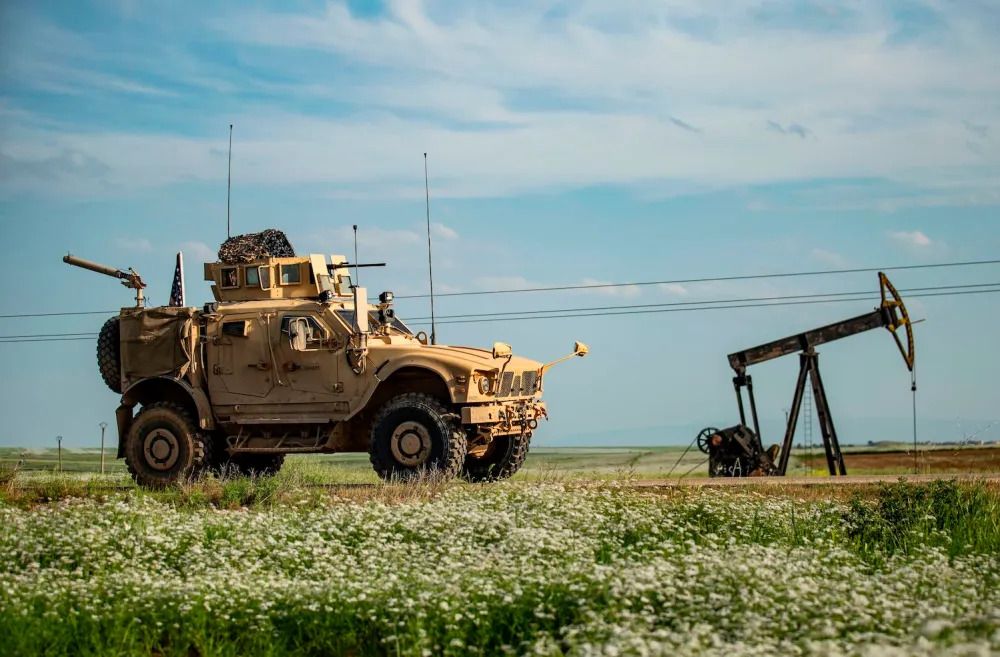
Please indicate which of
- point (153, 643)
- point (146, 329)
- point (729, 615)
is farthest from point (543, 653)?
point (146, 329)

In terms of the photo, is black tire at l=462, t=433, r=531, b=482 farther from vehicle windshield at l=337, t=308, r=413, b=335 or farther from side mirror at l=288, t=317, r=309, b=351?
side mirror at l=288, t=317, r=309, b=351

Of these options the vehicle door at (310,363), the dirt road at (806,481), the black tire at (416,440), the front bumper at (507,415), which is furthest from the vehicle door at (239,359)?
the dirt road at (806,481)

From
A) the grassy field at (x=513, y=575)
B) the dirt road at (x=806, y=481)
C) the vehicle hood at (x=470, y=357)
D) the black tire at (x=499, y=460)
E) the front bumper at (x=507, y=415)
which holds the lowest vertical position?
the grassy field at (x=513, y=575)

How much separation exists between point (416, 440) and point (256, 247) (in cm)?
483

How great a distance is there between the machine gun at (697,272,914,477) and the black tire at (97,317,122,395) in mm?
9760

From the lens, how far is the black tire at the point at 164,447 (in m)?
19.2

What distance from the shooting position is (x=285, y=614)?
380 inches

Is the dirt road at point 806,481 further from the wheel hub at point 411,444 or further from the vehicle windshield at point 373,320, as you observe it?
the vehicle windshield at point 373,320

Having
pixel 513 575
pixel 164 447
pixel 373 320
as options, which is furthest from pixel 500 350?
pixel 513 575

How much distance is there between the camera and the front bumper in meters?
17.5

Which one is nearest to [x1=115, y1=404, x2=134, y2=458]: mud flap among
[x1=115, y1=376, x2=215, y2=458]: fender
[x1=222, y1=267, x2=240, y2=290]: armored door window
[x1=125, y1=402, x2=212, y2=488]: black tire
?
[x1=115, y1=376, x2=215, y2=458]: fender

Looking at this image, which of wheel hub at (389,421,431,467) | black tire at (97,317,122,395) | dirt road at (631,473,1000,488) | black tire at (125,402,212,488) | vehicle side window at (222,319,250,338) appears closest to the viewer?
dirt road at (631,473,1000,488)

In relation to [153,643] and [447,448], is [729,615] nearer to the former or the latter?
[153,643]

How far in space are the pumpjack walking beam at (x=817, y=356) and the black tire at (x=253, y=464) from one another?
8.04m
